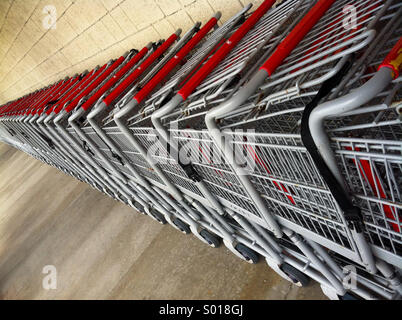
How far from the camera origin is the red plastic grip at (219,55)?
5.45 feet

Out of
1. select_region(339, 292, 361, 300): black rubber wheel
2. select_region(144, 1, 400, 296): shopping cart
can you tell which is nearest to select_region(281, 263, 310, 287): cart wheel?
select_region(339, 292, 361, 300): black rubber wheel

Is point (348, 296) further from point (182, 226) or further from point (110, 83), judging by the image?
point (110, 83)

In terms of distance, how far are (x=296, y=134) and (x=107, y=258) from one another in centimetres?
384

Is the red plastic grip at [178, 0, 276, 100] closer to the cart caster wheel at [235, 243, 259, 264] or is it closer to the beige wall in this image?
the beige wall

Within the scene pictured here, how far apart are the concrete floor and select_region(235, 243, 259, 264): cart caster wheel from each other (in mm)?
77

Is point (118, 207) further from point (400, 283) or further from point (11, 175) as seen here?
point (11, 175)

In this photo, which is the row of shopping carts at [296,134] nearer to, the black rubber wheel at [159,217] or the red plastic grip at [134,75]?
the red plastic grip at [134,75]

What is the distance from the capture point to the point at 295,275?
238 centimetres

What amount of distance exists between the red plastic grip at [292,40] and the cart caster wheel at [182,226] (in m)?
2.80

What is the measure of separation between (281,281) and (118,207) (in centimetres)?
334

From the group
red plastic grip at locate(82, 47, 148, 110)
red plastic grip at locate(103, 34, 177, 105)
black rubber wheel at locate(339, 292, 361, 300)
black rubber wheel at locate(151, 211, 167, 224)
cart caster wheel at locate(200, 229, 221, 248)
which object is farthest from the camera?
black rubber wheel at locate(151, 211, 167, 224)

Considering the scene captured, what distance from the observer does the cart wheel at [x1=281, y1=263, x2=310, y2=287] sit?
7.81 feet
